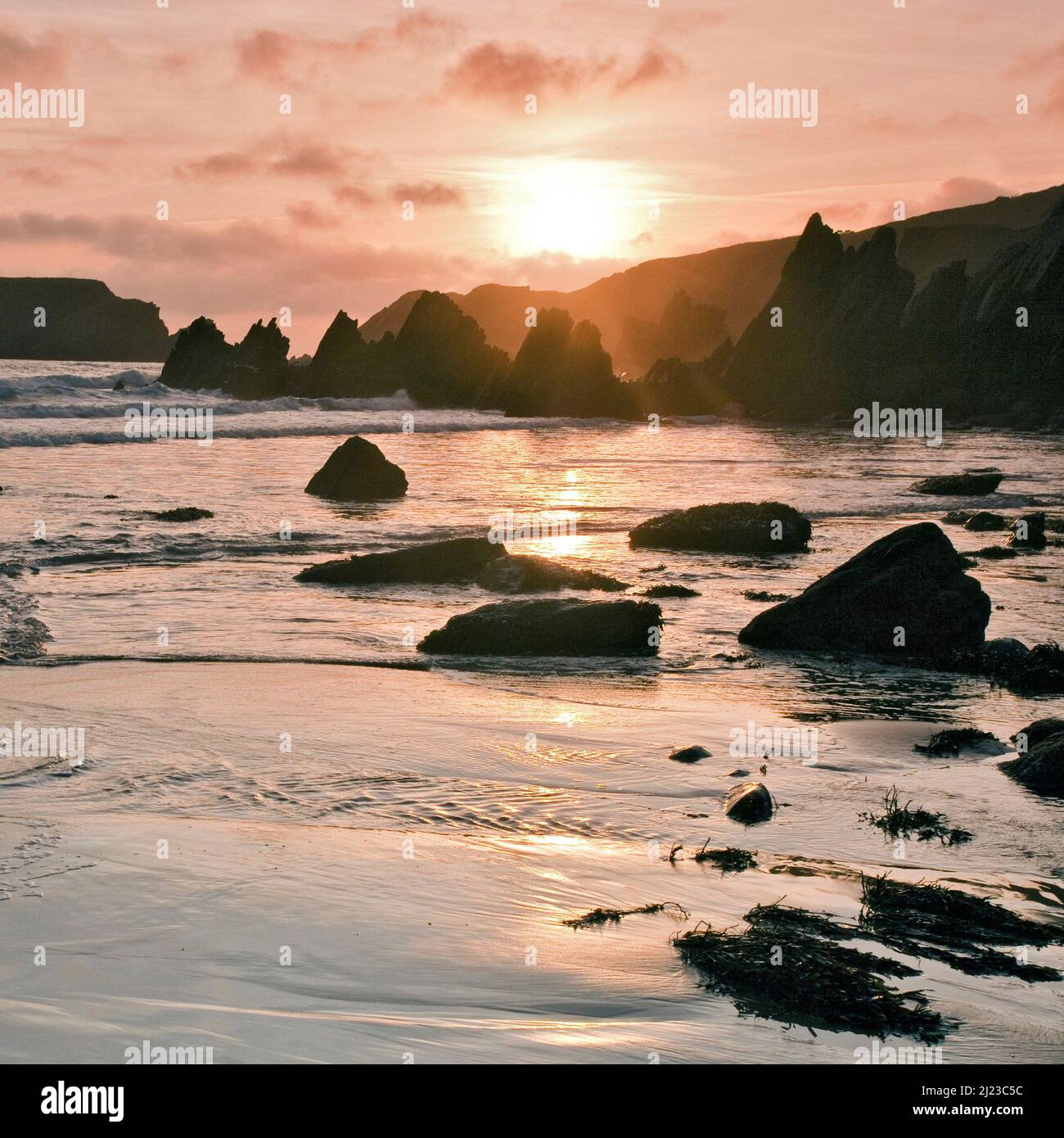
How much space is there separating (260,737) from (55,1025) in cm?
452

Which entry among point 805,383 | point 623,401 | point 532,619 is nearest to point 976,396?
point 805,383

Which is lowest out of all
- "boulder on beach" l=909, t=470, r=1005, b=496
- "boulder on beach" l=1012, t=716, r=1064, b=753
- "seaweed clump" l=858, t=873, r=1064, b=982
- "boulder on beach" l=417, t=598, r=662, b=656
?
"seaweed clump" l=858, t=873, r=1064, b=982

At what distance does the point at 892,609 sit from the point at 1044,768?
4811mm

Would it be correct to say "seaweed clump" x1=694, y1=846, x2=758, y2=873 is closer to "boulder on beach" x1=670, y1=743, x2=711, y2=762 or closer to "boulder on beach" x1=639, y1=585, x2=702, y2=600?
"boulder on beach" x1=670, y1=743, x2=711, y2=762

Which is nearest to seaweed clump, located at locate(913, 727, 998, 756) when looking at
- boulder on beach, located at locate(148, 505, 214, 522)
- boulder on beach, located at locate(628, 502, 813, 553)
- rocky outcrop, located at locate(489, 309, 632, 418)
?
boulder on beach, located at locate(628, 502, 813, 553)

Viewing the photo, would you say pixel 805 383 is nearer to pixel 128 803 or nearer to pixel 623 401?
pixel 623 401

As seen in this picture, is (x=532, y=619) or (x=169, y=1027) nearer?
(x=169, y=1027)

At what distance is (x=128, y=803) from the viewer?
287 inches

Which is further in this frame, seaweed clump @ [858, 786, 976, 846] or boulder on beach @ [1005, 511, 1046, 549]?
boulder on beach @ [1005, 511, 1046, 549]

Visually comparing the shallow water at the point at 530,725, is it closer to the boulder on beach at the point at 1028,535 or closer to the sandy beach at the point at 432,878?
the sandy beach at the point at 432,878

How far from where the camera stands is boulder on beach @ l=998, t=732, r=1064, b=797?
7.86 meters

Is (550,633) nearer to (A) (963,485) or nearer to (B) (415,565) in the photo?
(B) (415,565)

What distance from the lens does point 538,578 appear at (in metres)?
15.5

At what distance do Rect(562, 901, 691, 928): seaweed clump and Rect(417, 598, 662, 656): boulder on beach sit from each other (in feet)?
21.3
